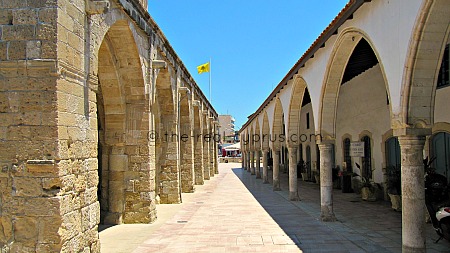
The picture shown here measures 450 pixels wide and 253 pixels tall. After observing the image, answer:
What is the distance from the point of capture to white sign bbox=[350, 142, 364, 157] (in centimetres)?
1361

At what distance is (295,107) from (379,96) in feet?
9.26

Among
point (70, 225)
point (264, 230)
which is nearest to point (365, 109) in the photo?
point (264, 230)

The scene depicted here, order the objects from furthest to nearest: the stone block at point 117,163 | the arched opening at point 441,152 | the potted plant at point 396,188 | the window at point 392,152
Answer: the window at point 392,152
the potted plant at point 396,188
the stone block at point 117,163
the arched opening at point 441,152

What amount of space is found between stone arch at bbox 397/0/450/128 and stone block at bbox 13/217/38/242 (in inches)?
205

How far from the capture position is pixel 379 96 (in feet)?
40.9

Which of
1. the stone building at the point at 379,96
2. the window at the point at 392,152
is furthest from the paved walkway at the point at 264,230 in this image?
the window at the point at 392,152

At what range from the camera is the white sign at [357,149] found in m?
13.6

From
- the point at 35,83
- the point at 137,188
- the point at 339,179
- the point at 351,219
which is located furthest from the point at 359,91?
the point at 35,83

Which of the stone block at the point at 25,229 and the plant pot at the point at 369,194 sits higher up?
the stone block at the point at 25,229

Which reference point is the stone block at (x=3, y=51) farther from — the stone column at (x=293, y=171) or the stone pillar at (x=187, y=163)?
the stone pillar at (x=187, y=163)

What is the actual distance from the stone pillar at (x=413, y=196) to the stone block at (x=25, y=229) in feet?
16.7

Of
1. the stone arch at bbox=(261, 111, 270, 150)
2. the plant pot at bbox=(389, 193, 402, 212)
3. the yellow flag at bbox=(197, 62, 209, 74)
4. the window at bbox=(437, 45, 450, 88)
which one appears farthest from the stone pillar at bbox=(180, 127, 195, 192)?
the yellow flag at bbox=(197, 62, 209, 74)

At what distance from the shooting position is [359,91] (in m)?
14.2

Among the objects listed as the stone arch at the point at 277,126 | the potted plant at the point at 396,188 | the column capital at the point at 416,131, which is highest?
the stone arch at the point at 277,126
